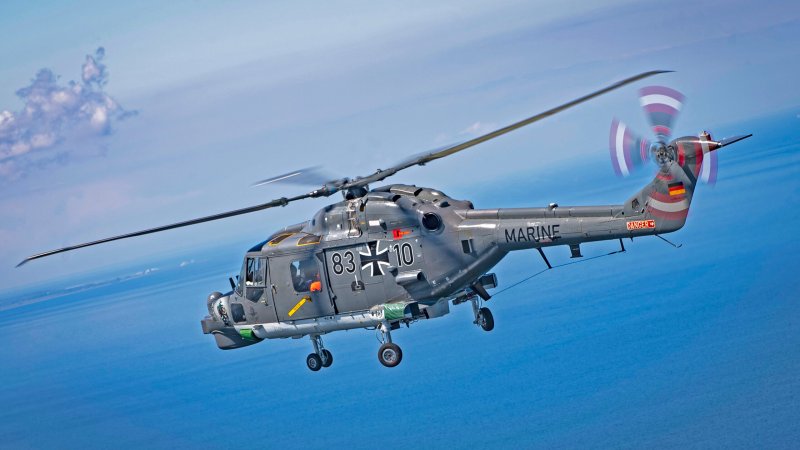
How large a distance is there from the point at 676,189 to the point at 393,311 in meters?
9.39

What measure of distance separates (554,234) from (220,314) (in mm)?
13194

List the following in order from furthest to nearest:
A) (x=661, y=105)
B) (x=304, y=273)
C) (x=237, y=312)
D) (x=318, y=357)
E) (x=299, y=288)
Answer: (x=237, y=312) < (x=318, y=357) < (x=299, y=288) < (x=304, y=273) < (x=661, y=105)

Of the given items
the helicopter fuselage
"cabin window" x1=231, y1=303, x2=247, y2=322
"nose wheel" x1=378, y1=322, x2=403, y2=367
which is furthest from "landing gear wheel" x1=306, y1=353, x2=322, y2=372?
"nose wheel" x1=378, y1=322, x2=403, y2=367

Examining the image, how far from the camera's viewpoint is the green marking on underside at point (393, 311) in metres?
30.4

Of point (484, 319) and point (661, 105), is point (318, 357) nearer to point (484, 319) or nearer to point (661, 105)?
point (484, 319)

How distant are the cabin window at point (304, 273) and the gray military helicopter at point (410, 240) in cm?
3

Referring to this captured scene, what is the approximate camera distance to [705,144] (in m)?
26.7

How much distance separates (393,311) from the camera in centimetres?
3055

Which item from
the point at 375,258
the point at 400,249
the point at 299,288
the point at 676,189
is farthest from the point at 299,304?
the point at 676,189

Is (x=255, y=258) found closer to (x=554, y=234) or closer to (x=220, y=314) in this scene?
(x=220, y=314)

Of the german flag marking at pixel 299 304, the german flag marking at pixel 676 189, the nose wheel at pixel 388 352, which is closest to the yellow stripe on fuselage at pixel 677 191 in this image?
the german flag marking at pixel 676 189

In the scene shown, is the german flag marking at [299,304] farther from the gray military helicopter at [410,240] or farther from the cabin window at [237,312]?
the cabin window at [237,312]

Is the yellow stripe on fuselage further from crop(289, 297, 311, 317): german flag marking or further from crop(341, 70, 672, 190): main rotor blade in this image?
crop(289, 297, 311, 317): german flag marking

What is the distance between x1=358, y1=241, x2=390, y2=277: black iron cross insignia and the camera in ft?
102
